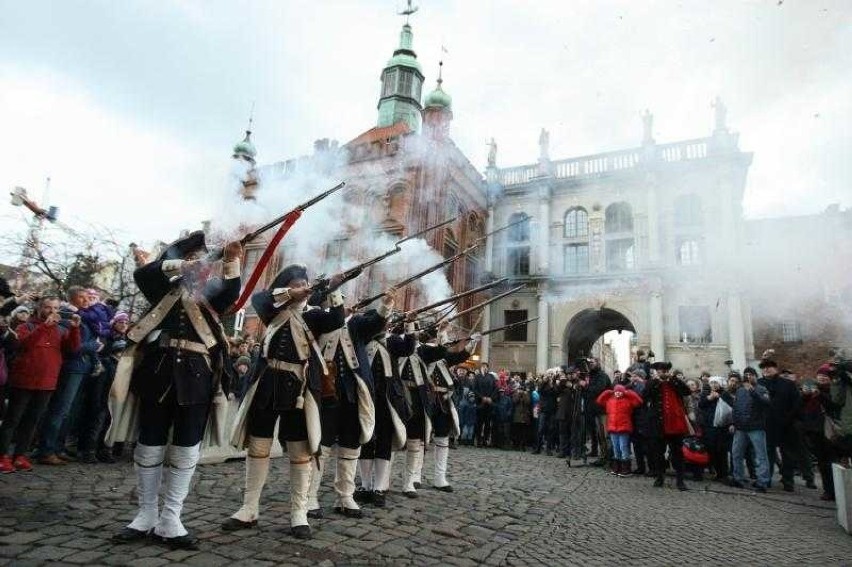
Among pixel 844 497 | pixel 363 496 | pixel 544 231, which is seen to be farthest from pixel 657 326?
pixel 363 496

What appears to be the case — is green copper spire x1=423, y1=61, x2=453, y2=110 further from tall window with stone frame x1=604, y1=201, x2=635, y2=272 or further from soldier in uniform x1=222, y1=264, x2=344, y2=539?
soldier in uniform x1=222, y1=264, x2=344, y2=539

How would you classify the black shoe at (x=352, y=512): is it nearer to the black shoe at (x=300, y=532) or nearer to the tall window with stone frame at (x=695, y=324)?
the black shoe at (x=300, y=532)

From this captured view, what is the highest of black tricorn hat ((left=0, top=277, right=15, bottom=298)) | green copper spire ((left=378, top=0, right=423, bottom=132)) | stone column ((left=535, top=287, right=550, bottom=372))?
green copper spire ((left=378, top=0, right=423, bottom=132))

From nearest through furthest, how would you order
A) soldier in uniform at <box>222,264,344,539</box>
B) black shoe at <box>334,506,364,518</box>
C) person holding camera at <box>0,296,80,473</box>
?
soldier in uniform at <box>222,264,344,539</box> < black shoe at <box>334,506,364,518</box> < person holding camera at <box>0,296,80,473</box>

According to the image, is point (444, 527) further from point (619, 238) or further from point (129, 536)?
point (619, 238)

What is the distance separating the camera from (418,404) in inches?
264

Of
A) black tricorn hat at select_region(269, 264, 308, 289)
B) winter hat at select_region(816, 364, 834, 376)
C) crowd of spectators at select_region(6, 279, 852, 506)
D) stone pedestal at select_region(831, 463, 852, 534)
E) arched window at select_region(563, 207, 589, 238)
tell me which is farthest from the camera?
arched window at select_region(563, 207, 589, 238)

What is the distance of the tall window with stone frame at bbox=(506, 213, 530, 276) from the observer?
28.9 metres

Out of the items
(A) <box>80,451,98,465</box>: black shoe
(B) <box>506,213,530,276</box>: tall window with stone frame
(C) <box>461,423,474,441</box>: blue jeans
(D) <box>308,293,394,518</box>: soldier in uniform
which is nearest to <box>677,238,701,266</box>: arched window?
(B) <box>506,213,530,276</box>: tall window with stone frame

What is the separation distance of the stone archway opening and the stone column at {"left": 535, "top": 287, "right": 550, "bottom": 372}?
103 centimetres

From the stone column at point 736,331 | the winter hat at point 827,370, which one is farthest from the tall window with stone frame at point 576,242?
the winter hat at point 827,370

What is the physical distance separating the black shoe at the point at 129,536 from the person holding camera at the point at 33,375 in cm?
375

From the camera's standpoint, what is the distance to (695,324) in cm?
2398

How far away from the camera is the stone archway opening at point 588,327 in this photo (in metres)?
26.3
